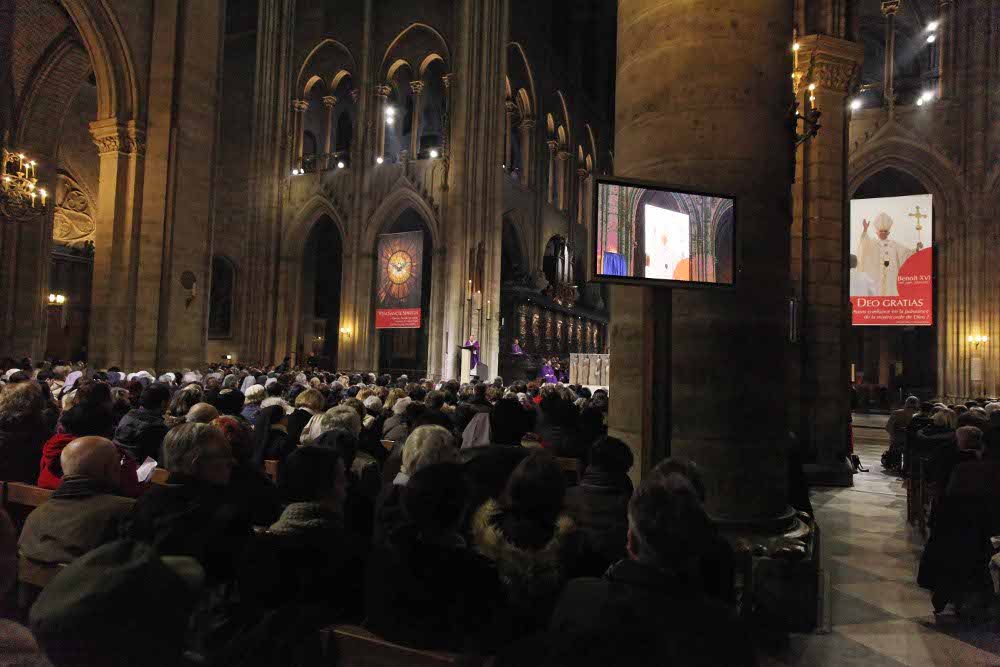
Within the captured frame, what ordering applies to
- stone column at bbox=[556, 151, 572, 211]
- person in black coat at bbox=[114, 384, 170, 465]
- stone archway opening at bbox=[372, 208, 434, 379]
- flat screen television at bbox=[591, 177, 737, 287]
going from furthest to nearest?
stone column at bbox=[556, 151, 572, 211], stone archway opening at bbox=[372, 208, 434, 379], person in black coat at bbox=[114, 384, 170, 465], flat screen television at bbox=[591, 177, 737, 287]

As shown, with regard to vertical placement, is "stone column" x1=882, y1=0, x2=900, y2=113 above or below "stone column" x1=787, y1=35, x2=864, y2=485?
above

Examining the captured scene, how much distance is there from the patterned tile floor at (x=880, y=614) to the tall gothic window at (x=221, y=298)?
24099 millimetres

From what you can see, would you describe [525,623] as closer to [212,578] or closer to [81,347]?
[212,578]

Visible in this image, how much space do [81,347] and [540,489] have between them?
77.8ft

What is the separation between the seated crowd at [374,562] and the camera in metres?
1.35

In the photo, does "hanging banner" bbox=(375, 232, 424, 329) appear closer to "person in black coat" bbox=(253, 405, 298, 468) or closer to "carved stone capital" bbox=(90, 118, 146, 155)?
"carved stone capital" bbox=(90, 118, 146, 155)

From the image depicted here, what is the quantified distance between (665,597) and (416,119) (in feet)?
82.1

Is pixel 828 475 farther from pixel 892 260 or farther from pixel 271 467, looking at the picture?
pixel 892 260

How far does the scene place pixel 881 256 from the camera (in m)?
19.9

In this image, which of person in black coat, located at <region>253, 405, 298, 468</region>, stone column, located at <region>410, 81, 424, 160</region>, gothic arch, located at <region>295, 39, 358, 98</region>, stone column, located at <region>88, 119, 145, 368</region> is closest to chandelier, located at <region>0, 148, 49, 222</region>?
stone column, located at <region>88, 119, 145, 368</region>

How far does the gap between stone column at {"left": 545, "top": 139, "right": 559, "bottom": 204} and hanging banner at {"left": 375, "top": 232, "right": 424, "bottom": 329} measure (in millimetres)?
9349

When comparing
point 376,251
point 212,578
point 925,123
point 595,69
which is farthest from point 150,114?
point 595,69

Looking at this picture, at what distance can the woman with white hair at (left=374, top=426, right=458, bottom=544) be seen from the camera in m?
2.91

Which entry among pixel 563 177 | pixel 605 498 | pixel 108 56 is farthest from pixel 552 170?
pixel 605 498
